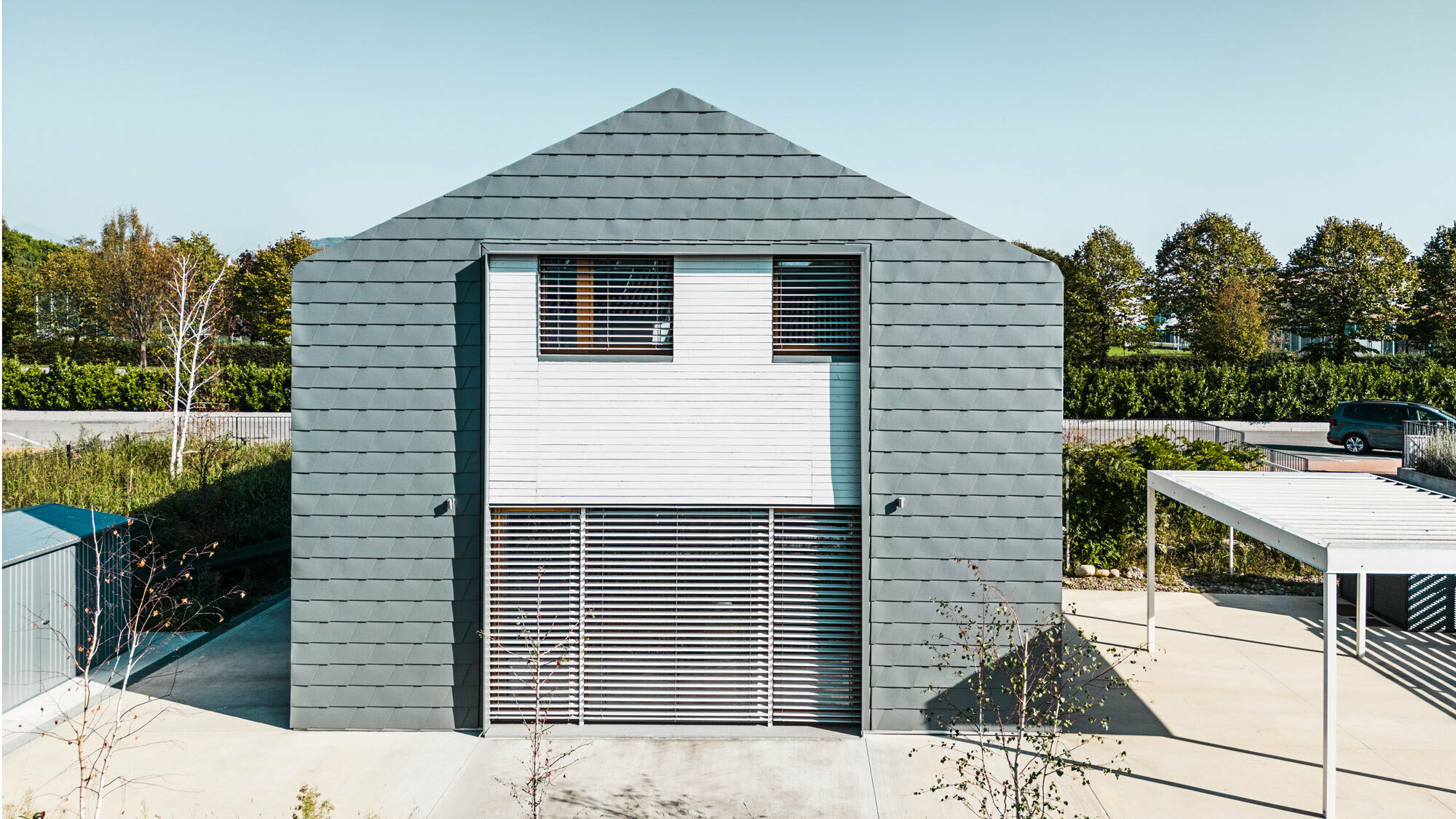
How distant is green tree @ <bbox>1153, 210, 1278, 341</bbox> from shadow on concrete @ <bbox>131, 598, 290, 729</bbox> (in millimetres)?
40203

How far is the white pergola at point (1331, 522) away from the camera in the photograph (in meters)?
5.73

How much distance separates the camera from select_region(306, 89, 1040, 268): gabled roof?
731cm

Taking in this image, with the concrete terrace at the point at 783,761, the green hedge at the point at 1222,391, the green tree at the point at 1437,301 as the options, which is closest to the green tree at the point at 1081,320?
the green hedge at the point at 1222,391

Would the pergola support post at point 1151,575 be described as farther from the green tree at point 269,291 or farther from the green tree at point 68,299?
the green tree at point 68,299

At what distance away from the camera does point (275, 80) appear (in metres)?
11.9

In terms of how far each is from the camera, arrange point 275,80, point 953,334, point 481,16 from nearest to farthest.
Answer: point 953,334 < point 481,16 < point 275,80

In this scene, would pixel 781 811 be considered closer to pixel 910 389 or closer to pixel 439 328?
A: pixel 910 389

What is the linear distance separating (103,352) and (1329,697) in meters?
47.4

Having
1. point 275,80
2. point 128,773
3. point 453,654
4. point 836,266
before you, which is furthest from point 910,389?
point 275,80

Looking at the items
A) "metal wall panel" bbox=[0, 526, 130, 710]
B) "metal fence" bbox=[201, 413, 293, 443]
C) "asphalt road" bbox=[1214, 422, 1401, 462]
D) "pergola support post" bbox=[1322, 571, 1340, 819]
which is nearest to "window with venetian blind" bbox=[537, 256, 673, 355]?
"metal wall panel" bbox=[0, 526, 130, 710]

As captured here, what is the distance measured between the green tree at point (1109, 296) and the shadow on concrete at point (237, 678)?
36.2 m

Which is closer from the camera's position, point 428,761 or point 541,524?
point 428,761

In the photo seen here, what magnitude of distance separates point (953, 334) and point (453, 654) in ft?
18.1

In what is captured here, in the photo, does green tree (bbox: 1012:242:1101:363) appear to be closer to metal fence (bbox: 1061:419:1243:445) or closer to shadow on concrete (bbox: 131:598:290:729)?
metal fence (bbox: 1061:419:1243:445)
